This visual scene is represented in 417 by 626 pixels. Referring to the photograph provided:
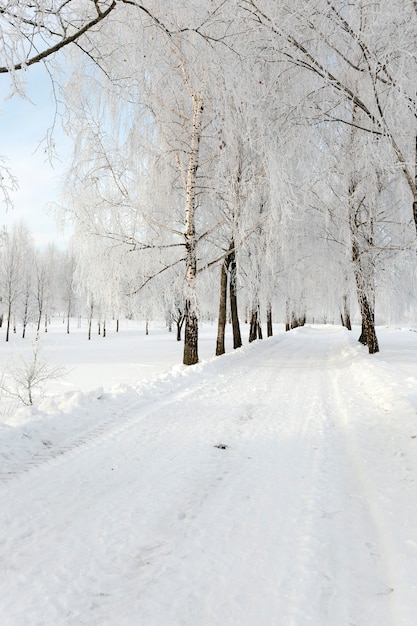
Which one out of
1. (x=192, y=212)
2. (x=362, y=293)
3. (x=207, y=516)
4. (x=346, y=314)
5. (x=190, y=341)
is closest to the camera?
(x=207, y=516)

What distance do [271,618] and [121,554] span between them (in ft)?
2.99

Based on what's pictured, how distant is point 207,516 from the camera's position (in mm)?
2539

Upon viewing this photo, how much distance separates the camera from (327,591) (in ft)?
6.12

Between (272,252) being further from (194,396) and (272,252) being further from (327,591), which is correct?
(327,591)

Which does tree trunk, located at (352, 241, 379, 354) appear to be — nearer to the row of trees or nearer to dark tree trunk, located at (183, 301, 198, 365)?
the row of trees

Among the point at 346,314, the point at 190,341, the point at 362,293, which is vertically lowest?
the point at 190,341

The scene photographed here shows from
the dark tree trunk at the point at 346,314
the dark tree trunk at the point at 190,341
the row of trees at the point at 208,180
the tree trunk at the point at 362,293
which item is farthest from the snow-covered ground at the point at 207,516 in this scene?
the dark tree trunk at the point at 346,314

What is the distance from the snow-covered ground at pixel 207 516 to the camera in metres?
1.76

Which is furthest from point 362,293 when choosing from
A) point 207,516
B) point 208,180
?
point 207,516

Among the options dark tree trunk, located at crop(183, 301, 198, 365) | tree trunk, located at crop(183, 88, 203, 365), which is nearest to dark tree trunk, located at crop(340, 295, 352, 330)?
dark tree trunk, located at crop(183, 301, 198, 365)

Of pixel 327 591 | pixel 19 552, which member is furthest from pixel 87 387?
pixel 327 591

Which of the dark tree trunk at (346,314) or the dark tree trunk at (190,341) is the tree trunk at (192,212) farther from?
the dark tree trunk at (346,314)

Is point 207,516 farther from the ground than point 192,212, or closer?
→ closer

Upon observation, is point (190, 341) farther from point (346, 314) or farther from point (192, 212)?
point (346, 314)
